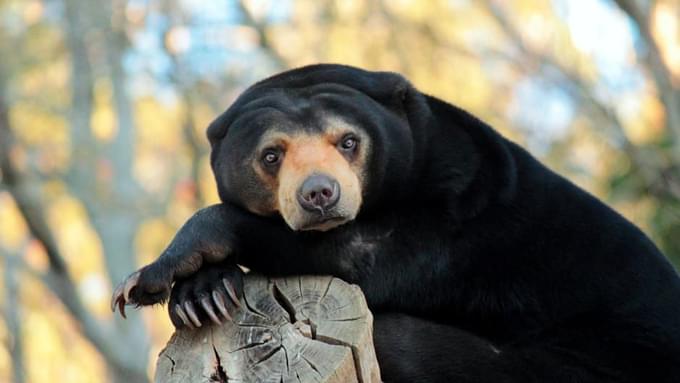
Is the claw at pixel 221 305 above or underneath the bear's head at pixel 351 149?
underneath

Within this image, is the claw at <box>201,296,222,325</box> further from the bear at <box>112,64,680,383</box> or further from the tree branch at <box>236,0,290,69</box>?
the tree branch at <box>236,0,290,69</box>

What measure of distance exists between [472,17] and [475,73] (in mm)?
1605

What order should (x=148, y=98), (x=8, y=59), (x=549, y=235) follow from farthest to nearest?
(x=148, y=98) → (x=8, y=59) → (x=549, y=235)

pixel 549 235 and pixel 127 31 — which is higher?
pixel 127 31

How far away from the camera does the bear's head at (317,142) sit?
15.5ft

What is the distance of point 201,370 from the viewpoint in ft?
12.8

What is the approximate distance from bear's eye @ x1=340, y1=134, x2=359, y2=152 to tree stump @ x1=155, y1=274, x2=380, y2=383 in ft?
3.08

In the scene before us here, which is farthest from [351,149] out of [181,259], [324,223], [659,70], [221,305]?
[659,70]

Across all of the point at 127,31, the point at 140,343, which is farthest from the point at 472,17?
the point at 140,343

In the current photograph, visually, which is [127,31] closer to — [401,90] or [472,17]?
[472,17]

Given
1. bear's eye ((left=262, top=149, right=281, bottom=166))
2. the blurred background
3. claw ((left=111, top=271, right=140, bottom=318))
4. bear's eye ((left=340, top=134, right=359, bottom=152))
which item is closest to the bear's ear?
bear's eye ((left=340, top=134, right=359, bottom=152))

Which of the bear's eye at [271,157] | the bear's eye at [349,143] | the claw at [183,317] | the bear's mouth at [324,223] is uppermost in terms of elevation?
the bear's eye at [349,143]

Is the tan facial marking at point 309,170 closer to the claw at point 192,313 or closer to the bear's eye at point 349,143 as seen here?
the bear's eye at point 349,143

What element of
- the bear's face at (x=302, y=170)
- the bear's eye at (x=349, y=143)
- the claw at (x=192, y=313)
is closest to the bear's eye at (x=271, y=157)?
the bear's face at (x=302, y=170)
